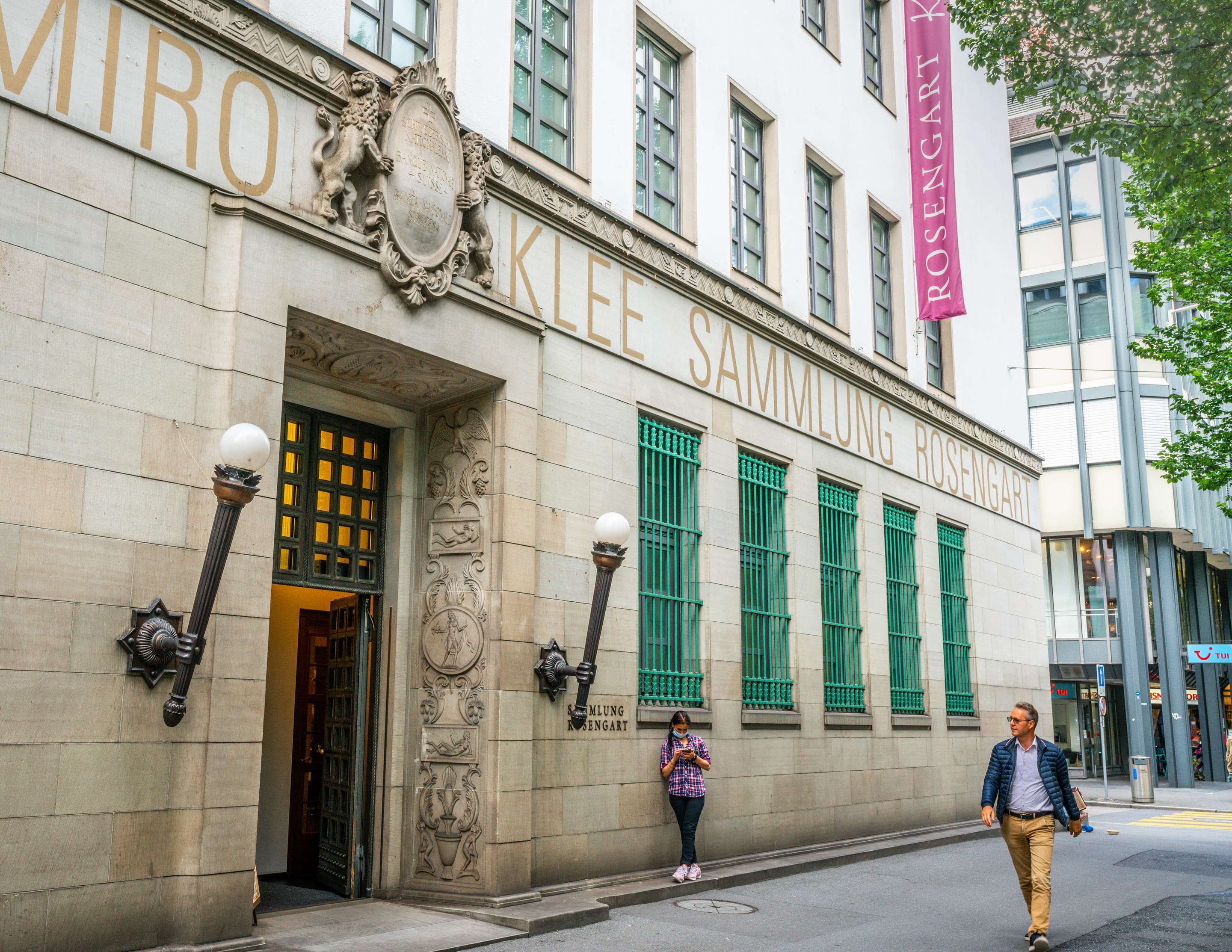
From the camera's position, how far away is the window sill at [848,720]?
16000 mm

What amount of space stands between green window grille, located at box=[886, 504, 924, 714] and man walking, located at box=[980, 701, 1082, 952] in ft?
26.5

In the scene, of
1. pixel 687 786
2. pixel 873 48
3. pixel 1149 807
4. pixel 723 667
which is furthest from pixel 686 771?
pixel 1149 807

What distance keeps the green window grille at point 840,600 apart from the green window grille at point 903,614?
113 centimetres

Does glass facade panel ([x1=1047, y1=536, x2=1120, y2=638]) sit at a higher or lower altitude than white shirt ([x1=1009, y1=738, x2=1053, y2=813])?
higher

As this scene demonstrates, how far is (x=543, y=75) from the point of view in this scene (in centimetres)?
1248

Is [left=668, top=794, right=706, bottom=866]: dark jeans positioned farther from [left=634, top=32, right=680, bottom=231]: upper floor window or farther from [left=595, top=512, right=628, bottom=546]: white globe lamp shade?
[left=634, top=32, right=680, bottom=231]: upper floor window

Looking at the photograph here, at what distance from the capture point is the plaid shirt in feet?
39.5

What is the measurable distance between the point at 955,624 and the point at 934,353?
521 cm

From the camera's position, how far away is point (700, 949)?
30.2 ft

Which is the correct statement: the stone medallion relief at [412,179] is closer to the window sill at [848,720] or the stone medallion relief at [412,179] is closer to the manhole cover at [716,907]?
the manhole cover at [716,907]

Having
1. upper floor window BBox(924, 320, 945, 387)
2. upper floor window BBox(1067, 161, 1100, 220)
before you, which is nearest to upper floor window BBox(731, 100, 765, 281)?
upper floor window BBox(924, 320, 945, 387)

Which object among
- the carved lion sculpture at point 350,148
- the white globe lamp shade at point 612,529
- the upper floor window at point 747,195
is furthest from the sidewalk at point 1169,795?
the carved lion sculpture at point 350,148

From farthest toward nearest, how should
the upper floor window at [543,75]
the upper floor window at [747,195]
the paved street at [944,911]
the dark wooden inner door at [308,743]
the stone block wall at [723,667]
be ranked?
the upper floor window at [747,195] → the upper floor window at [543,75] → the dark wooden inner door at [308,743] → the stone block wall at [723,667] → the paved street at [944,911]

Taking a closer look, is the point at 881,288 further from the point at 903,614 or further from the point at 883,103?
the point at 903,614
